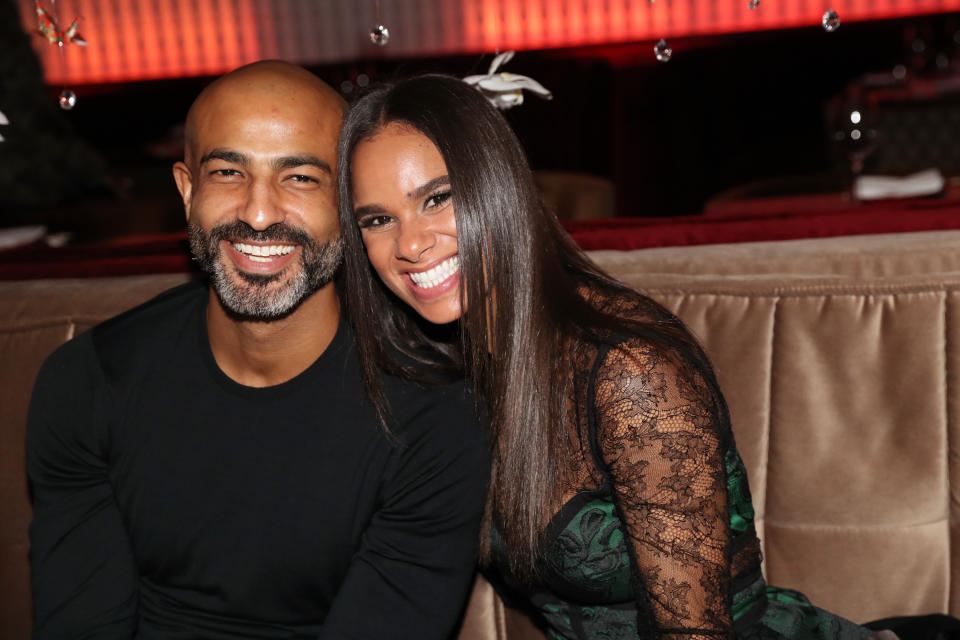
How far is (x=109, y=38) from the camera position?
668cm

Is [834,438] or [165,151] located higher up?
[165,151]

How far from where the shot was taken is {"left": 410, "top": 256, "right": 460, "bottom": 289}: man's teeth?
1509mm

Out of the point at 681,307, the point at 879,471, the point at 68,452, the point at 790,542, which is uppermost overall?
the point at 681,307

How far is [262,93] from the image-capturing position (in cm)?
158

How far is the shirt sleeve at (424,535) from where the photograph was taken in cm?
155

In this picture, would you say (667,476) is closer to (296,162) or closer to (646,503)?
(646,503)

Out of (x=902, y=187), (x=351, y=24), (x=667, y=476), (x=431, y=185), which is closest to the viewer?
(x=667, y=476)

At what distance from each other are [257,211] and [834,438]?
3.30 feet

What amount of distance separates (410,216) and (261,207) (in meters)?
0.25

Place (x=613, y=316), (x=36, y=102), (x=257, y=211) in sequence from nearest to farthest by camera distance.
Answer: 1. (x=613, y=316)
2. (x=257, y=211)
3. (x=36, y=102)

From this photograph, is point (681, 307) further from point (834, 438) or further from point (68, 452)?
point (68, 452)

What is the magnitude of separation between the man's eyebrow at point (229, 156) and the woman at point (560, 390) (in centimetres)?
17

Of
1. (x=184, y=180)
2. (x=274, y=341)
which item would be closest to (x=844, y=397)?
(x=274, y=341)

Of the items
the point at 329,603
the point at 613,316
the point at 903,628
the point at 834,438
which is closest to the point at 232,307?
the point at 329,603
